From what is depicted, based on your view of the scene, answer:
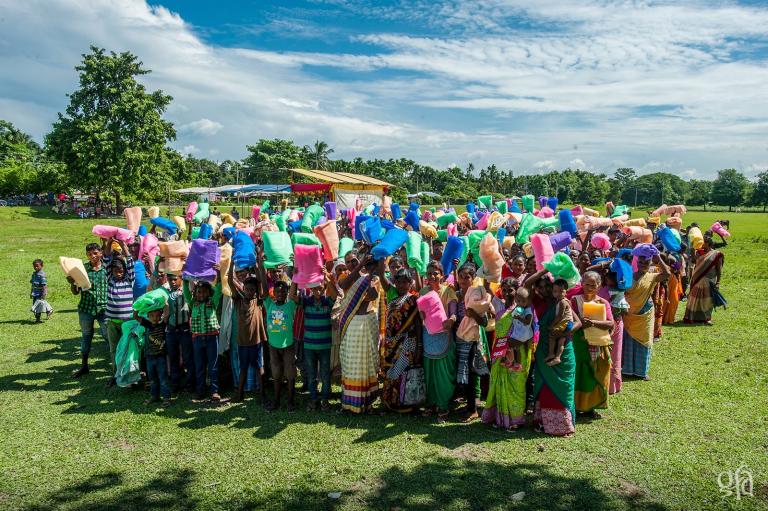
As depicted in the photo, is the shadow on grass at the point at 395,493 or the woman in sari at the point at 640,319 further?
the woman in sari at the point at 640,319

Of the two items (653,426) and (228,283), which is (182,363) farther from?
(653,426)

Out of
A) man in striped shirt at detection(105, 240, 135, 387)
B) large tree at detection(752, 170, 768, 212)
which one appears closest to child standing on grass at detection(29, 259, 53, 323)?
man in striped shirt at detection(105, 240, 135, 387)

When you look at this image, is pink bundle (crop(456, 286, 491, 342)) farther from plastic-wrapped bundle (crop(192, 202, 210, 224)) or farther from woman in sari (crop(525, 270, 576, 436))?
plastic-wrapped bundle (crop(192, 202, 210, 224))

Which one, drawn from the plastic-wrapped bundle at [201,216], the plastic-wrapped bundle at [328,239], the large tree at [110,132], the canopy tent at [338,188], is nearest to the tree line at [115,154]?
the large tree at [110,132]

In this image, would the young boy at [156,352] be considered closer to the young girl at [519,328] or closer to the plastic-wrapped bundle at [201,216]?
the young girl at [519,328]

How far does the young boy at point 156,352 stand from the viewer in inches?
224

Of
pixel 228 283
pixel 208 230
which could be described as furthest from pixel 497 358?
pixel 208 230

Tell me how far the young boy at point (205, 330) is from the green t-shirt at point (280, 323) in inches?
29.1

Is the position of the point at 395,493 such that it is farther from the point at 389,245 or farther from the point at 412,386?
the point at 389,245

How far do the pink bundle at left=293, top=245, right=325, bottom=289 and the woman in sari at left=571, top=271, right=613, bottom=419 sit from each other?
2578mm

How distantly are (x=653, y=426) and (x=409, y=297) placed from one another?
2703mm

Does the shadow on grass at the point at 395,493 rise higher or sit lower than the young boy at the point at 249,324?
lower

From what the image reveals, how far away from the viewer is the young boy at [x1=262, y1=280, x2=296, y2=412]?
5375 millimetres

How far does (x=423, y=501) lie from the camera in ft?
12.8
